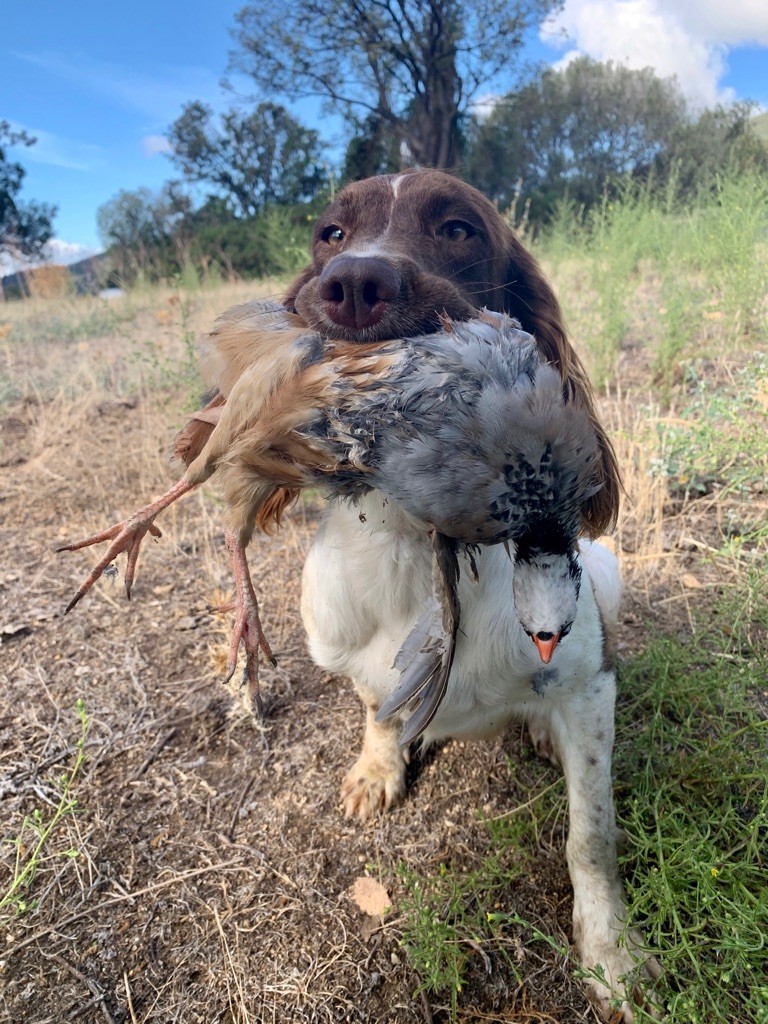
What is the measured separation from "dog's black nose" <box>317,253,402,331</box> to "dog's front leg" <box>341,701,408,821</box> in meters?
1.24

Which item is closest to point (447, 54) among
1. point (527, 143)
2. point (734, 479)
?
point (527, 143)

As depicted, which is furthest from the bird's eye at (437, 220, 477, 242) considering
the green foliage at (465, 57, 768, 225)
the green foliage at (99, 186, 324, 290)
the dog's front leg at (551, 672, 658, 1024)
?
the green foliage at (465, 57, 768, 225)

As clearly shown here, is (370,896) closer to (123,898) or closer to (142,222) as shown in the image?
(123,898)

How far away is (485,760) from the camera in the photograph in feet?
6.95

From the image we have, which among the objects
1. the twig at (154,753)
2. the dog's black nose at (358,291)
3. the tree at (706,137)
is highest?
the tree at (706,137)

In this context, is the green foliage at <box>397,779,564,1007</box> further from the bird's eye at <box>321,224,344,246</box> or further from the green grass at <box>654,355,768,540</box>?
the bird's eye at <box>321,224,344,246</box>

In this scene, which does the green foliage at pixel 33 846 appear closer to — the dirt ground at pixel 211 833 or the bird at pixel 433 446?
the dirt ground at pixel 211 833

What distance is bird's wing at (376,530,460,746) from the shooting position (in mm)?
1165

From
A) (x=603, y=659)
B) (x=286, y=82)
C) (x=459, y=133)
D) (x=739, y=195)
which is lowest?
(x=603, y=659)

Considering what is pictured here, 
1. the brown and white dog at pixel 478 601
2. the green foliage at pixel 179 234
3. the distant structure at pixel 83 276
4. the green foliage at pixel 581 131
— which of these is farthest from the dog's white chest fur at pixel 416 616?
the green foliage at pixel 581 131

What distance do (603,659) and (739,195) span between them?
4.84 m

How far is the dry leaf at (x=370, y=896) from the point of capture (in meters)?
1.74

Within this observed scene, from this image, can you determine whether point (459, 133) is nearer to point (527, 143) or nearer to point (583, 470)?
point (527, 143)

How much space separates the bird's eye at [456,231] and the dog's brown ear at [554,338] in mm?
147
